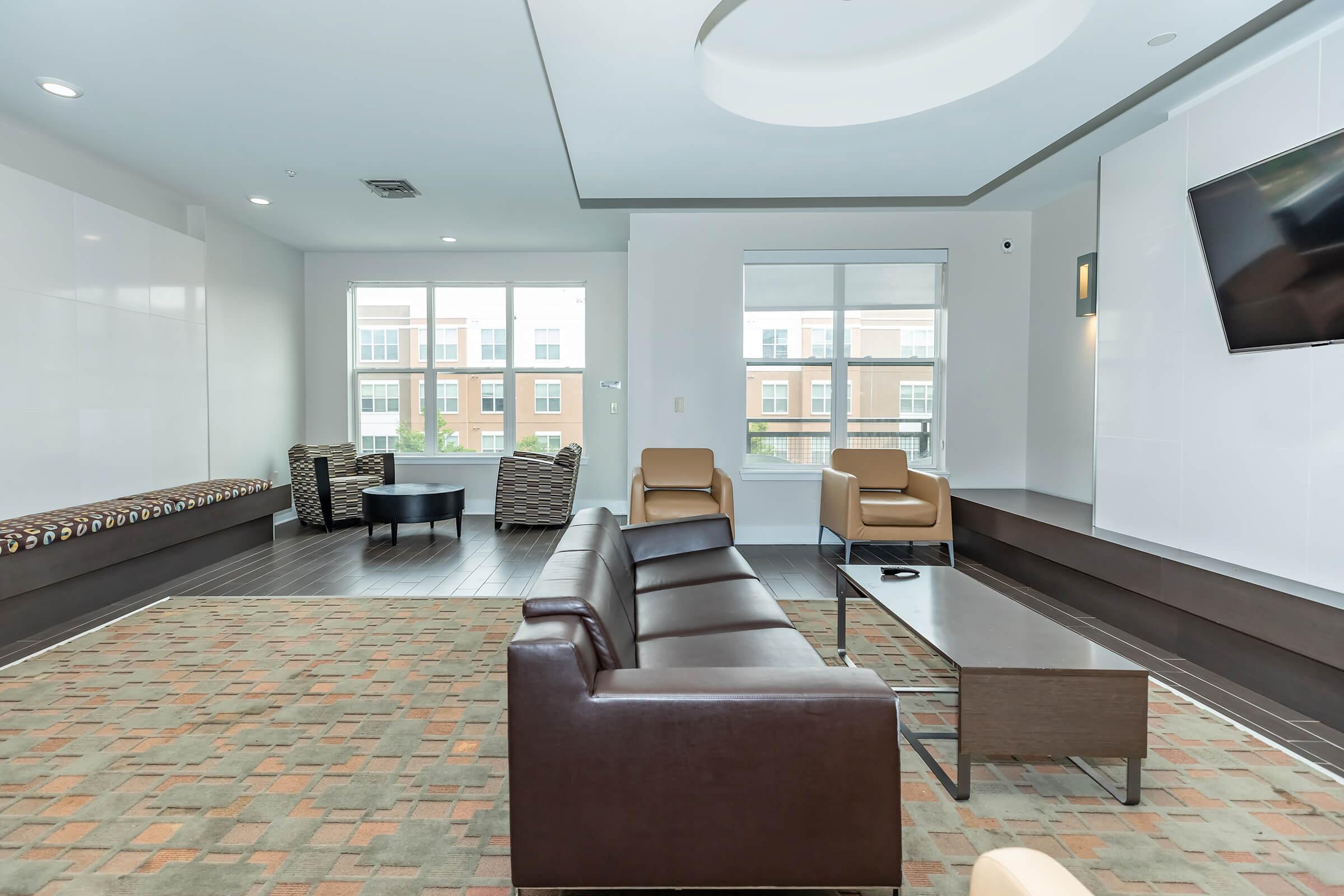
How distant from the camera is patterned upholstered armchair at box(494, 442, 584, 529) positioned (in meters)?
6.81

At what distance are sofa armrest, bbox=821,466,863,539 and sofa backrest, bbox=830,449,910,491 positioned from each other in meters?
0.07

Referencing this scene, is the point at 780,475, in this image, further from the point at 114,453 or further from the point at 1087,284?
the point at 114,453

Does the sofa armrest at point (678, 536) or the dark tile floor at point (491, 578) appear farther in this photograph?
the sofa armrest at point (678, 536)

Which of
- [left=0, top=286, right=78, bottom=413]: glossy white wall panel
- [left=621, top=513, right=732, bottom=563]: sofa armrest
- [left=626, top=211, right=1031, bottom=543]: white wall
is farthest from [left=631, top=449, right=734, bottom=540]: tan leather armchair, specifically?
[left=0, top=286, right=78, bottom=413]: glossy white wall panel

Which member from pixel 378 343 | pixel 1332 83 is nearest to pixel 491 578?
pixel 378 343

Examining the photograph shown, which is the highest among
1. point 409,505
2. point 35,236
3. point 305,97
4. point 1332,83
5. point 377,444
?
point 305,97

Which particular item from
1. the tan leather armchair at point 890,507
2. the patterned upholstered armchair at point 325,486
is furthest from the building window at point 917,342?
the patterned upholstered armchair at point 325,486

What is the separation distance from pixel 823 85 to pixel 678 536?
2750 mm

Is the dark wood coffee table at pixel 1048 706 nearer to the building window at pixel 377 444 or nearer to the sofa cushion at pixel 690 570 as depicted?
the sofa cushion at pixel 690 570

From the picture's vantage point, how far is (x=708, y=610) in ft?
8.27

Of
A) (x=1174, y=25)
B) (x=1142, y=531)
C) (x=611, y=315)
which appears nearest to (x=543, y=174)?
(x=611, y=315)

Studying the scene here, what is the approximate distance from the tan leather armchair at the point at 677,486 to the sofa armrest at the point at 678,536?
5.40 ft

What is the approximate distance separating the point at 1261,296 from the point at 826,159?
2.57 metres

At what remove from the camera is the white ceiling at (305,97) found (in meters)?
2.99
